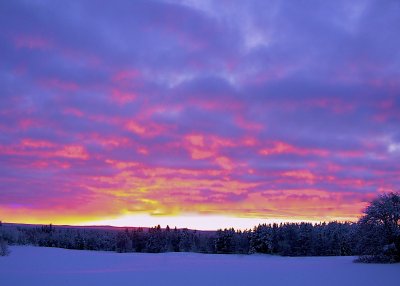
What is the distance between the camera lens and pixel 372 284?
19.0 m

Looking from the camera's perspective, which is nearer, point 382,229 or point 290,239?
point 382,229

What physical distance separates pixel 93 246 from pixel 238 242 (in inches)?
2057

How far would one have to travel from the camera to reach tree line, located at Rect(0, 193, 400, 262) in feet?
96.3

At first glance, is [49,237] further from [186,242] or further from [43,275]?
[43,275]

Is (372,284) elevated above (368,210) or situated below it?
below

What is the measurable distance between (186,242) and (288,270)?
109 meters

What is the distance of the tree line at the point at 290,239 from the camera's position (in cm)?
2934

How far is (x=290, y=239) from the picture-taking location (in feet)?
295

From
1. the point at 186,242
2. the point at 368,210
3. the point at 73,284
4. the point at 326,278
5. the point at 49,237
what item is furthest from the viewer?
the point at 49,237

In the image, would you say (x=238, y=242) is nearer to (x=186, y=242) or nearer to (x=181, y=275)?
(x=186, y=242)

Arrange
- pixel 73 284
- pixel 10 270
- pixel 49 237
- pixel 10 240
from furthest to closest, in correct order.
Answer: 1. pixel 49 237
2. pixel 10 240
3. pixel 10 270
4. pixel 73 284

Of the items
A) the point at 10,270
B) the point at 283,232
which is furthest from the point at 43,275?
the point at 283,232

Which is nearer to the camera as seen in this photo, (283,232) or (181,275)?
(181,275)

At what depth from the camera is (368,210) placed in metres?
30.0
